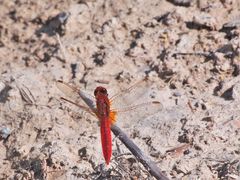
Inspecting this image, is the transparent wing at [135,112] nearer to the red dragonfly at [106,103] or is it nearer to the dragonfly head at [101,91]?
the red dragonfly at [106,103]

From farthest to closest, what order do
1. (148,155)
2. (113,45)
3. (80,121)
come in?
1. (113,45)
2. (80,121)
3. (148,155)

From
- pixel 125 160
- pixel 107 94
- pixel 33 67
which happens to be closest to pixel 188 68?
pixel 107 94

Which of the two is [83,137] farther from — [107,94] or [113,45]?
[113,45]

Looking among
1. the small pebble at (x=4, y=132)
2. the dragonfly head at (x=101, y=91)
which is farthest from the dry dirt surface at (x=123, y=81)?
the dragonfly head at (x=101, y=91)

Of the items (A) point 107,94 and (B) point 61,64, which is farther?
(B) point 61,64

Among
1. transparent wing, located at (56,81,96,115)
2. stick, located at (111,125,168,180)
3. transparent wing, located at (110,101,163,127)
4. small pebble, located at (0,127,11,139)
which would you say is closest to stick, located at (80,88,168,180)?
stick, located at (111,125,168,180)

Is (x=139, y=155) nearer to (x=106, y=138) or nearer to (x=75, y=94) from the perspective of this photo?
(x=106, y=138)

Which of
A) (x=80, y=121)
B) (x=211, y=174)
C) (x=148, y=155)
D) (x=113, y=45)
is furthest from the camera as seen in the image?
(x=113, y=45)

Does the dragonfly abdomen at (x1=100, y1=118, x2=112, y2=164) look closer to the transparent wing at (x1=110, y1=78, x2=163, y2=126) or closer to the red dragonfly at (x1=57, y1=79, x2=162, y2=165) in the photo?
the red dragonfly at (x1=57, y1=79, x2=162, y2=165)
